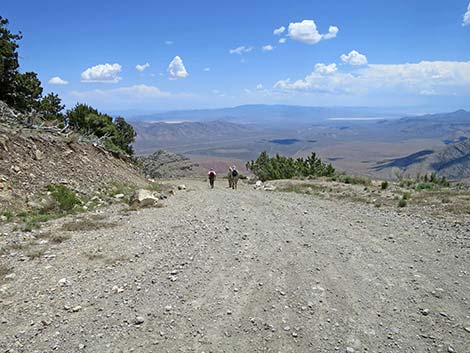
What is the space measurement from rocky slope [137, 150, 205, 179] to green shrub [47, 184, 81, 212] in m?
29.2

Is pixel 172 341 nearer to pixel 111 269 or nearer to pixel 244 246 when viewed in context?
pixel 111 269

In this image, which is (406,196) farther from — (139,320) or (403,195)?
(139,320)

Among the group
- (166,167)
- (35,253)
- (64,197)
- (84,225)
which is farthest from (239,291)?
(166,167)

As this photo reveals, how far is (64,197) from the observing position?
1359 centimetres

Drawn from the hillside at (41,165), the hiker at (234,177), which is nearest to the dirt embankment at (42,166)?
the hillside at (41,165)

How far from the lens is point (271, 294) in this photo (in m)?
7.04

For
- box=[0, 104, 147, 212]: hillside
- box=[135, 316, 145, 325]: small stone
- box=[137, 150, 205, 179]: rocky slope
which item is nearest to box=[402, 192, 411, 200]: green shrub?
box=[0, 104, 147, 212]: hillside

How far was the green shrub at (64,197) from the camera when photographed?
43.4 feet

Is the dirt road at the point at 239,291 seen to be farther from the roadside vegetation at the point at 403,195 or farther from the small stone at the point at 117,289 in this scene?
the roadside vegetation at the point at 403,195

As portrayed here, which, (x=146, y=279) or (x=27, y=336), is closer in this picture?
(x=27, y=336)

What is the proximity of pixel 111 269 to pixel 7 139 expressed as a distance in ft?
32.5

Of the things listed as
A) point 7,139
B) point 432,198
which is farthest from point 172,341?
point 432,198

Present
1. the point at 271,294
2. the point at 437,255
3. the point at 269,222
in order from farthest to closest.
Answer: the point at 269,222, the point at 437,255, the point at 271,294

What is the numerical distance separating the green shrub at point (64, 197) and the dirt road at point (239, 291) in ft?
10.6
